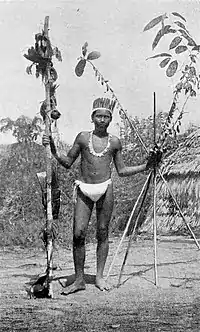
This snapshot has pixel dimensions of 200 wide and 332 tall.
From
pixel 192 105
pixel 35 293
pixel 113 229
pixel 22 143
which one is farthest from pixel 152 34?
pixel 35 293

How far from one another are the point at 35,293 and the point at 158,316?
4.16ft

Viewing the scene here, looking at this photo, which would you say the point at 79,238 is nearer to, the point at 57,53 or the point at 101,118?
the point at 101,118

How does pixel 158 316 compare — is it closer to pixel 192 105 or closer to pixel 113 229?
pixel 113 229

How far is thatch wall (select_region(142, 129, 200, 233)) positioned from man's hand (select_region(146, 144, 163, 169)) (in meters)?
5.97

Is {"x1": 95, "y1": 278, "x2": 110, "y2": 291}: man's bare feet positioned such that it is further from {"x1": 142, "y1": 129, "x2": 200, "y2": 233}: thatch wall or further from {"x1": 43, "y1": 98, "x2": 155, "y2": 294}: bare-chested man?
{"x1": 142, "y1": 129, "x2": 200, "y2": 233}: thatch wall

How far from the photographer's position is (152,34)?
2209 cm

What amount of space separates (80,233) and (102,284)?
1.71ft

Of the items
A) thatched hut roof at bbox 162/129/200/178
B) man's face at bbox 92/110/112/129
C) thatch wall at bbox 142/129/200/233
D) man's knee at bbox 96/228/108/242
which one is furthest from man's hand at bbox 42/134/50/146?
thatched hut roof at bbox 162/129/200/178

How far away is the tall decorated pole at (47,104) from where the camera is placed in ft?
17.3

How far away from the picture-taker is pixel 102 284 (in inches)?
221

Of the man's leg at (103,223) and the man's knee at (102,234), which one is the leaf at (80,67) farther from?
the man's knee at (102,234)

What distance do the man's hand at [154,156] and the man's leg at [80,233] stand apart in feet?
2.19

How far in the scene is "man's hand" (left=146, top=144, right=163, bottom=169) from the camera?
5.72 metres

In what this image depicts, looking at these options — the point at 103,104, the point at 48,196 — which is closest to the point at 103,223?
the point at 48,196
